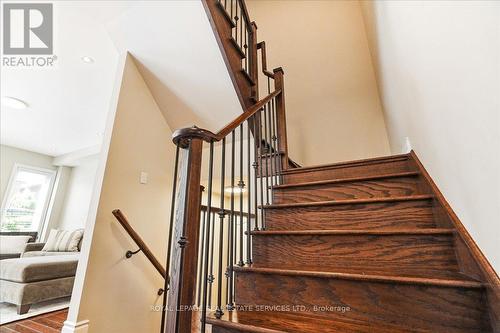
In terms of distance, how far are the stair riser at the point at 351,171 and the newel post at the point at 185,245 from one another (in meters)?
1.30

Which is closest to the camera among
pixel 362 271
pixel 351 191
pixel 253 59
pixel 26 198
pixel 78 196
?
pixel 362 271

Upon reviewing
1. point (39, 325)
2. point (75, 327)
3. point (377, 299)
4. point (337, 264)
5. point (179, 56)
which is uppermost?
point (179, 56)

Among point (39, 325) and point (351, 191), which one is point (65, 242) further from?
point (351, 191)

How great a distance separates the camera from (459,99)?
92 cm

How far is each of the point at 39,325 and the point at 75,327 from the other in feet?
3.53

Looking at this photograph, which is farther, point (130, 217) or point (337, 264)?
point (130, 217)

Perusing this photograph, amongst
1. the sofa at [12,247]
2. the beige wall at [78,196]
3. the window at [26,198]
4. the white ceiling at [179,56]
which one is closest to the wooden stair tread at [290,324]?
the white ceiling at [179,56]

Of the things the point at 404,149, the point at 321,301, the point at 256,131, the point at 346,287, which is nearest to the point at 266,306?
the point at 321,301

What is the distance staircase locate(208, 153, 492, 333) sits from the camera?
0.92 metres

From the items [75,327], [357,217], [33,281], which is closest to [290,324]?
[357,217]

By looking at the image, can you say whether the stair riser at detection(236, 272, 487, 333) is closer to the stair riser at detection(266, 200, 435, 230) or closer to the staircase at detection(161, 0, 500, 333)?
the staircase at detection(161, 0, 500, 333)

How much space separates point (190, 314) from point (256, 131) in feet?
4.20

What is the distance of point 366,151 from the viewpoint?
2.99m

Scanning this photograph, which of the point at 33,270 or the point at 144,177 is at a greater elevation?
the point at 144,177
